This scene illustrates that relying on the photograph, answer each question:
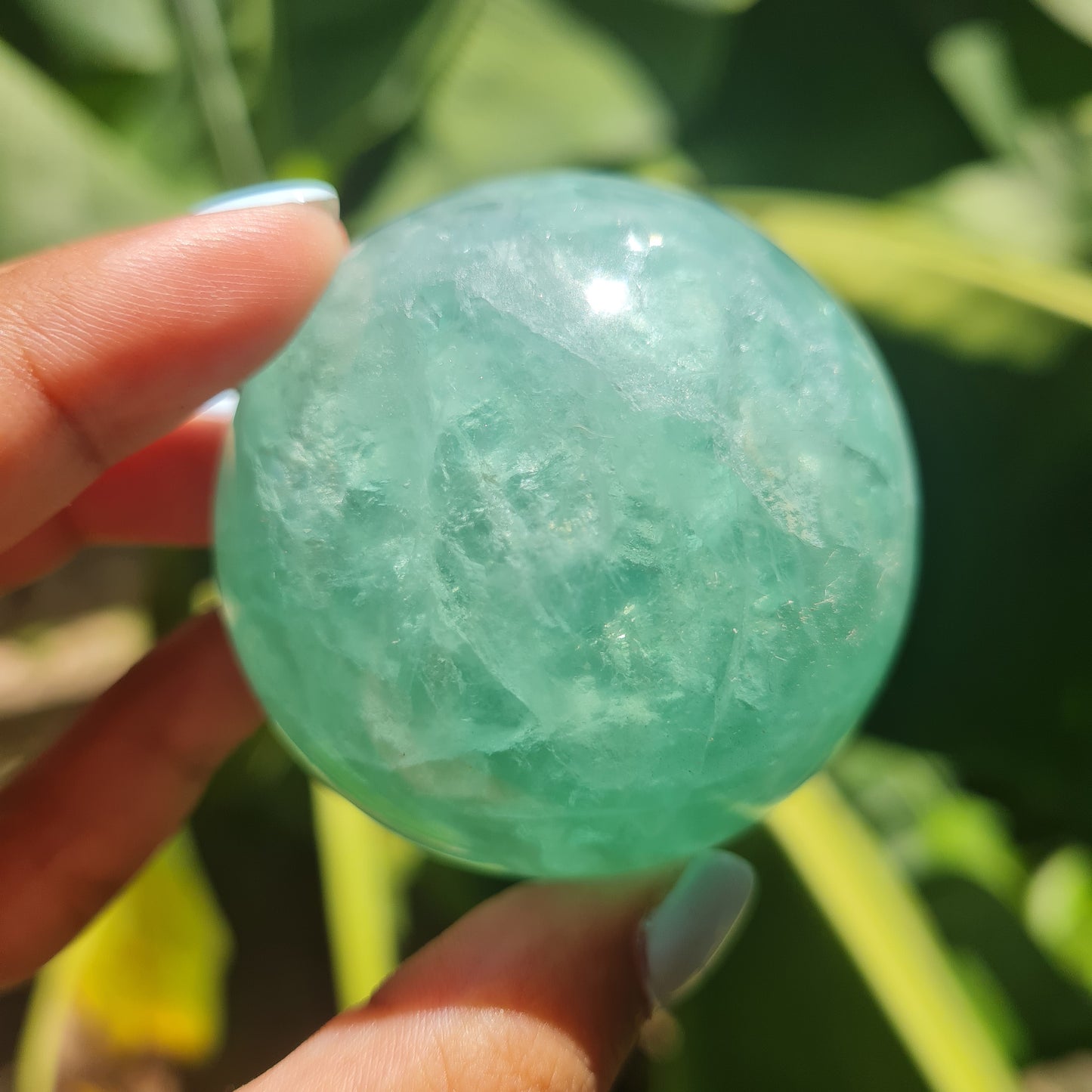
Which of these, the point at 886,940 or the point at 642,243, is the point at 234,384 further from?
the point at 886,940

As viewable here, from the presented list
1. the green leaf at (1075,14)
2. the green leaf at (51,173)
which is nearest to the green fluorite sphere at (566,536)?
the green leaf at (51,173)

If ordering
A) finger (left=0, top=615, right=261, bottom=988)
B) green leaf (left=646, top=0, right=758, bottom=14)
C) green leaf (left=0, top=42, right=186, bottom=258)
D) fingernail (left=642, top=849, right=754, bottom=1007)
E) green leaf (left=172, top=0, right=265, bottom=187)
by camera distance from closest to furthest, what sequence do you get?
fingernail (left=642, top=849, right=754, bottom=1007) → finger (left=0, top=615, right=261, bottom=988) → green leaf (left=0, top=42, right=186, bottom=258) → green leaf (left=172, top=0, right=265, bottom=187) → green leaf (left=646, top=0, right=758, bottom=14)

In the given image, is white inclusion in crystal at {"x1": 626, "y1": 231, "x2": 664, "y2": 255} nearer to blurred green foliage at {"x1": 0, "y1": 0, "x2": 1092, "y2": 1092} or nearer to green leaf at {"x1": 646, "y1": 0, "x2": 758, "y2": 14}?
blurred green foliage at {"x1": 0, "y1": 0, "x2": 1092, "y2": 1092}

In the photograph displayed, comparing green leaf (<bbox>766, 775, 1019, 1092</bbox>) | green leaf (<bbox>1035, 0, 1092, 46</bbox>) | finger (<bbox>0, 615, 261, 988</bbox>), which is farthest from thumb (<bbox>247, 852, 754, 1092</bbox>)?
green leaf (<bbox>1035, 0, 1092, 46</bbox>)

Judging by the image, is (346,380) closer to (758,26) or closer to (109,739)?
(109,739)

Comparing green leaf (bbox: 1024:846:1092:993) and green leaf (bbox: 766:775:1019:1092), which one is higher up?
green leaf (bbox: 766:775:1019:1092)

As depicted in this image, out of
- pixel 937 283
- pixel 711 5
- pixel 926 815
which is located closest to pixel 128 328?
pixel 937 283

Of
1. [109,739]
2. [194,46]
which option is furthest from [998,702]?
[194,46]
